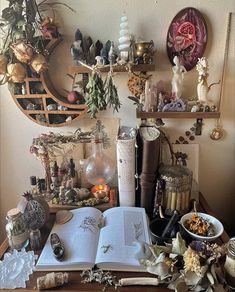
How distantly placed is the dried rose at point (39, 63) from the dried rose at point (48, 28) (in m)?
0.09

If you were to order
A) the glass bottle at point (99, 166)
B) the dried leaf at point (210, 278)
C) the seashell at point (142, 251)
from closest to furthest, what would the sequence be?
the dried leaf at point (210, 278) → the seashell at point (142, 251) → the glass bottle at point (99, 166)

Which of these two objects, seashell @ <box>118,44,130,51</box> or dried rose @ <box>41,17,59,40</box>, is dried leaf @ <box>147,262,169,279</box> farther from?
dried rose @ <box>41,17,59,40</box>

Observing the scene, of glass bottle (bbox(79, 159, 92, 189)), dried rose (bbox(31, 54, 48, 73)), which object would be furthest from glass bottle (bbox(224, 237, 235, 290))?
dried rose (bbox(31, 54, 48, 73))

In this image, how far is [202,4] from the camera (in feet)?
3.44

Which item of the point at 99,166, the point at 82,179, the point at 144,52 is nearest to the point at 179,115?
the point at 144,52

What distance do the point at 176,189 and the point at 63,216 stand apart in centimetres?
44

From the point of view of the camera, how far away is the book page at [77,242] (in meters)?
0.83

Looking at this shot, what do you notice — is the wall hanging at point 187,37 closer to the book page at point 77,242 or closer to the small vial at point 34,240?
the book page at point 77,242

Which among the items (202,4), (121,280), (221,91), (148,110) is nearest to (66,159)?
(148,110)

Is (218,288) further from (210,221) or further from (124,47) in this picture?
(124,47)

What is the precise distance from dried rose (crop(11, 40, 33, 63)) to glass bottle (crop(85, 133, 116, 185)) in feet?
1.33

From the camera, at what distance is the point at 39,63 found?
1048 millimetres

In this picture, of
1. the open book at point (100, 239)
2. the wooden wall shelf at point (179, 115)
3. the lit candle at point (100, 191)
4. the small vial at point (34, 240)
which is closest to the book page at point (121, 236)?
the open book at point (100, 239)

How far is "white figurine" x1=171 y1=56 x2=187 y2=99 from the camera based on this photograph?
1052 millimetres
